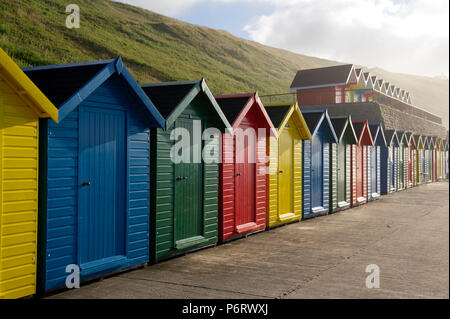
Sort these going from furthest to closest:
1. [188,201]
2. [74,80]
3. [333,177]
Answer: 1. [333,177]
2. [188,201]
3. [74,80]

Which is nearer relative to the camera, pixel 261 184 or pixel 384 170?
pixel 261 184

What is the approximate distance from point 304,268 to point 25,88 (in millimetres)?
4892

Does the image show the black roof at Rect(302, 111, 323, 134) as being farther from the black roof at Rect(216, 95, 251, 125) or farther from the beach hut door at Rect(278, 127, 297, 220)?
the black roof at Rect(216, 95, 251, 125)

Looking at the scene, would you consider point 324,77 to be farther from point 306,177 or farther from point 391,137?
point 306,177

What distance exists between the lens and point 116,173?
7090mm

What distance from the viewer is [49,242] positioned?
583 cm

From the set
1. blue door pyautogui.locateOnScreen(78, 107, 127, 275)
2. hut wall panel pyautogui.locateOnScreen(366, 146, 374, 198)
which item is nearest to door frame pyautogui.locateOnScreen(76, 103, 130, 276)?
blue door pyautogui.locateOnScreen(78, 107, 127, 275)

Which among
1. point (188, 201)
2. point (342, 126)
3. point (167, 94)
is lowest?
point (188, 201)

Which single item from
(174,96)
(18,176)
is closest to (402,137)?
(174,96)

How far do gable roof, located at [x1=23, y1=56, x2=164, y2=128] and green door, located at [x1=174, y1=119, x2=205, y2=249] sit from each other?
1.64 meters

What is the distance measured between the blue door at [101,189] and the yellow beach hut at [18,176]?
0.74m

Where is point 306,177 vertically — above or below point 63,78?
below

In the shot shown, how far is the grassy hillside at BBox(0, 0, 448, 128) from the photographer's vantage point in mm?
46594

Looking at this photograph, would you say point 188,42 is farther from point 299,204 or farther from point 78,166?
point 78,166
